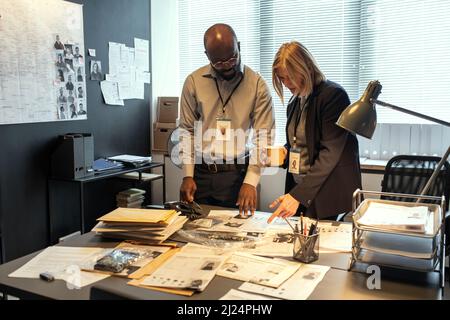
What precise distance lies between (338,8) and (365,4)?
0.22m

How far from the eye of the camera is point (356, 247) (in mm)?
1420

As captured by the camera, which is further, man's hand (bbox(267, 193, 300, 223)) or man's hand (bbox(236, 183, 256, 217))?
man's hand (bbox(236, 183, 256, 217))

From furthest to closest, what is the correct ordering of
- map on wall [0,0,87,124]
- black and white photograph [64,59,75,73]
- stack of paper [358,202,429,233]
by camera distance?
black and white photograph [64,59,75,73] < map on wall [0,0,87,124] < stack of paper [358,202,429,233]

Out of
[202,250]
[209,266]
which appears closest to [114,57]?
[202,250]

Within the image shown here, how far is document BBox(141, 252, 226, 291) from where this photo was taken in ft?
4.32

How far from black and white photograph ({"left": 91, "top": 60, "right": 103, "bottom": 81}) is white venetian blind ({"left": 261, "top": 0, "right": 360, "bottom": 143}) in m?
1.57

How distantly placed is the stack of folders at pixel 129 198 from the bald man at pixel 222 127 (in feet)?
4.82

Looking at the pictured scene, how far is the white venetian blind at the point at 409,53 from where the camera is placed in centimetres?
337

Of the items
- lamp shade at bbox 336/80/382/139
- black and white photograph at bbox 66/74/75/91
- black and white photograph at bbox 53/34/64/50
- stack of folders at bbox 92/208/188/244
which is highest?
black and white photograph at bbox 53/34/64/50

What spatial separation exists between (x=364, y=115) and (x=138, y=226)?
935mm

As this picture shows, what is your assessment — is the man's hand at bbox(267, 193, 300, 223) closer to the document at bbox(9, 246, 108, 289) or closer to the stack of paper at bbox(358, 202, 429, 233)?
the stack of paper at bbox(358, 202, 429, 233)

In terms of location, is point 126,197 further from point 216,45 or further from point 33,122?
point 216,45

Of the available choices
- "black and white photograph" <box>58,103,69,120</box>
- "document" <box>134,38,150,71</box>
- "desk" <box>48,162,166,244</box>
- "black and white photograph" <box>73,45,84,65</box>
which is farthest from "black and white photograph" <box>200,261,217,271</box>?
"document" <box>134,38,150,71</box>
